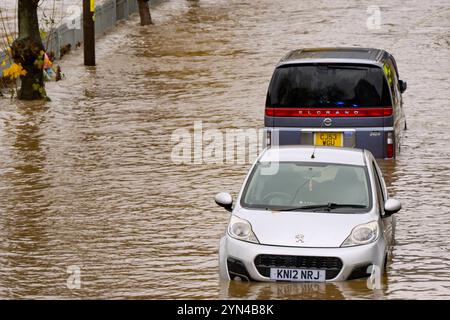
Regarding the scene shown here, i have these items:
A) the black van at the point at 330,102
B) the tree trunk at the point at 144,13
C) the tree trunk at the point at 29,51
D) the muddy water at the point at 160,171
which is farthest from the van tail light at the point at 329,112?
the tree trunk at the point at 144,13

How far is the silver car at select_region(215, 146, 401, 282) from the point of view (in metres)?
11.8

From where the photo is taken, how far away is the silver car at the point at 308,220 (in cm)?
1180

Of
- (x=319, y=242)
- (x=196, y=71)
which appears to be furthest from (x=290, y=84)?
(x=196, y=71)

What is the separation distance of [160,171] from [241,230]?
8334 mm

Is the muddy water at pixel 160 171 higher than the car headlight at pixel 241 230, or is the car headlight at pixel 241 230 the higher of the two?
the car headlight at pixel 241 230

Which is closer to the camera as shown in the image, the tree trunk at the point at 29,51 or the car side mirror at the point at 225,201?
the car side mirror at the point at 225,201

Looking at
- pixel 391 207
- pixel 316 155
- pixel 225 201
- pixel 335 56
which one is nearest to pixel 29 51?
pixel 335 56

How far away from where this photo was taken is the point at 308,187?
42.3 feet

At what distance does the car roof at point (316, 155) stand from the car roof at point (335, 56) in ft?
15.8

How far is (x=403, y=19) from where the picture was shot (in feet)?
148

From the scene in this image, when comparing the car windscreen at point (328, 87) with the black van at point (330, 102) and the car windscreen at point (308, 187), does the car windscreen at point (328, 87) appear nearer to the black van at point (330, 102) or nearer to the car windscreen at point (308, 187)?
the black van at point (330, 102)

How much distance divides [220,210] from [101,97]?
1212cm

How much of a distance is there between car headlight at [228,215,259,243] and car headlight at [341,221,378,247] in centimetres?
91
